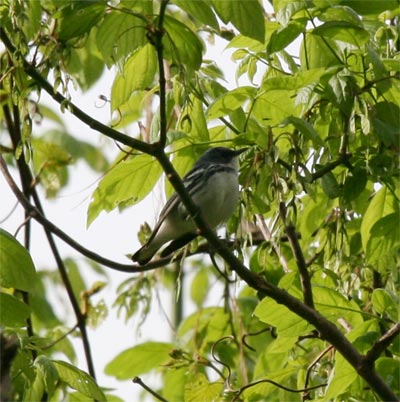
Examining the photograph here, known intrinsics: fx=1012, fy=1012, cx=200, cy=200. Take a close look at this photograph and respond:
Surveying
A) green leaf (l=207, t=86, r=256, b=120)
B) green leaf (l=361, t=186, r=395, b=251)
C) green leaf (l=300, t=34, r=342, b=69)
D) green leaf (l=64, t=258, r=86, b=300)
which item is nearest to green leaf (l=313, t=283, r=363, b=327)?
green leaf (l=361, t=186, r=395, b=251)

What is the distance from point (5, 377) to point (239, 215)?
1143mm

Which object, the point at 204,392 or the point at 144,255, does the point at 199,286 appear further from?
the point at 204,392

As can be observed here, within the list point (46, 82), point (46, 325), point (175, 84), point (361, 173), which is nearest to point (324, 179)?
point (361, 173)

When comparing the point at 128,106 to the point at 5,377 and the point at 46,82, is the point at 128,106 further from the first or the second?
the point at 5,377

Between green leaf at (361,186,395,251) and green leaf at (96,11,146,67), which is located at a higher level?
green leaf at (96,11,146,67)

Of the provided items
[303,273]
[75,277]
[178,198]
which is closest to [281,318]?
[303,273]

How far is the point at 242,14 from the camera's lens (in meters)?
2.94

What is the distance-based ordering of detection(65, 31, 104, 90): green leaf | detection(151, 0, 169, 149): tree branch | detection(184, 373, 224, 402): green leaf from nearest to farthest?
detection(151, 0, 169, 149): tree branch
detection(184, 373, 224, 402): green leaf
detection(65, 31, 104, 90): green leaf

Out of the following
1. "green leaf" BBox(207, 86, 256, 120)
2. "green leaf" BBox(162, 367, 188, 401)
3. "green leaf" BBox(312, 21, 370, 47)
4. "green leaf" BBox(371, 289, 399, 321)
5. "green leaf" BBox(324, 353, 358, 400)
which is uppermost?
"green leaf" BBox(312, 21, 370, 47)

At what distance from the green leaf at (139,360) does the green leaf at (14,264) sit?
146 centimetres

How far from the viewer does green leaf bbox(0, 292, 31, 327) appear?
126 inches

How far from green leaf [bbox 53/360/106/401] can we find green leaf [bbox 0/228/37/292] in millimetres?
341

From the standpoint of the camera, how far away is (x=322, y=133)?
11.7 ft

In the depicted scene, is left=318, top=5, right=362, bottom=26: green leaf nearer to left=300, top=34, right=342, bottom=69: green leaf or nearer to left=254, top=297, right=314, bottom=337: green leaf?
left=300, top=34, right=342, bottom=69: green leaf
